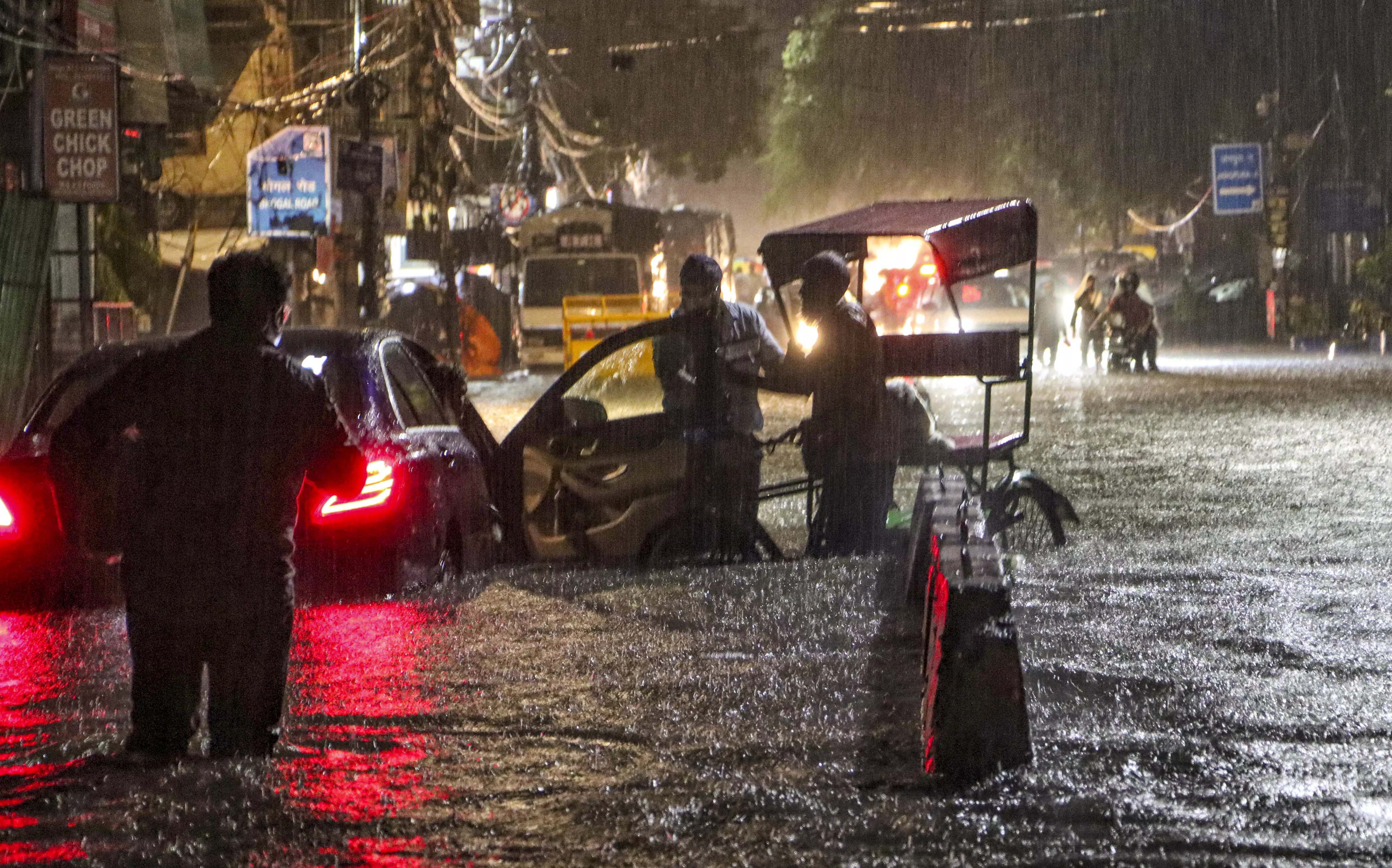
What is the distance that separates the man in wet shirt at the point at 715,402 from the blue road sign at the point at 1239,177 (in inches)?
1285

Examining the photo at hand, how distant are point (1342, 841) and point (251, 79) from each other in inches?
1126

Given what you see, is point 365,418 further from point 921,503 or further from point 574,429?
point 921,503

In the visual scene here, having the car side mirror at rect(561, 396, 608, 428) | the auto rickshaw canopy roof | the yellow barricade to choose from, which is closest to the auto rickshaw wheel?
the car side mirror at rect(561, 396, 608, 428)

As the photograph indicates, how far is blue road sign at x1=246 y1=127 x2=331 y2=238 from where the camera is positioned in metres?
24.9

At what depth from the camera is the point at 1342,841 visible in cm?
452

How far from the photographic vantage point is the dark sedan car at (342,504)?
23.7ft

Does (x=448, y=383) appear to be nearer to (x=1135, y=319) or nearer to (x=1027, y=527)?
(x=1027, y=527)

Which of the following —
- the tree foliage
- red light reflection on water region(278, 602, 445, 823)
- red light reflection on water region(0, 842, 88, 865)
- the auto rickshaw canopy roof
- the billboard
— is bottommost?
red light reflection on water region(0, 842, 88, 865)

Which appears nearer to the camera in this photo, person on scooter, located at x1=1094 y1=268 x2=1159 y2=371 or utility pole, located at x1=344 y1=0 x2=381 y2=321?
utility pole, located at x1=344 y1=0 x2=381 y2=321

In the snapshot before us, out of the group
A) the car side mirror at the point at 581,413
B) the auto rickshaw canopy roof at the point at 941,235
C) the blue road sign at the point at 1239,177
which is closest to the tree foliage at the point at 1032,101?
the blue road sign at the point at 1239,177

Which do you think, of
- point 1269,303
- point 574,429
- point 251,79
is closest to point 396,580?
point 574,429

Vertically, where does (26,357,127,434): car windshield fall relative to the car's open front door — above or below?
above

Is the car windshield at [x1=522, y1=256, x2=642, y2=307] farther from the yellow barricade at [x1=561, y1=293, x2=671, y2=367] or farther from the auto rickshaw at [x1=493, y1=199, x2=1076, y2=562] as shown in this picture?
the auto rickshaw at [x1=493, y1=199, x2=1076, y2=562]

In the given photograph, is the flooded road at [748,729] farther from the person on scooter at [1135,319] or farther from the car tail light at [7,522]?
the person on scooter at [1135,319]
